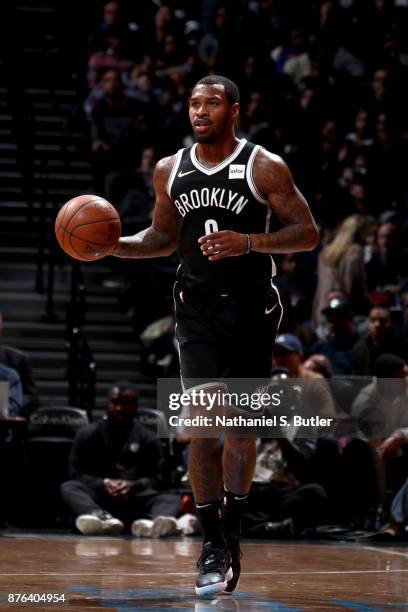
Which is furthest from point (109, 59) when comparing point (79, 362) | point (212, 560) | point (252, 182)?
point (212, 560)

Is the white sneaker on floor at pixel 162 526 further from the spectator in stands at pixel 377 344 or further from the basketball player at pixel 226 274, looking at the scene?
the basketball player at pixel 226 274

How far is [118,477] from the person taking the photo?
9625 mm

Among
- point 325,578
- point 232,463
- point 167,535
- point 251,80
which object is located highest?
point 251,80

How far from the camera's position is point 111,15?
49.1 feet

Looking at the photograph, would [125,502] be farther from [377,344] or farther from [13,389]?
[377,344]

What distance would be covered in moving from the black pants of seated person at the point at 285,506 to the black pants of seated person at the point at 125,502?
0.60m

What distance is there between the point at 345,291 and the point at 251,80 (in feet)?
13.2

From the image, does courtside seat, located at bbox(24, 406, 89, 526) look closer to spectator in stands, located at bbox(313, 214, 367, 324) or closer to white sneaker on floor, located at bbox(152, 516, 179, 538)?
white sneaker on floor, located at bbox(152, 516, 179, 538)

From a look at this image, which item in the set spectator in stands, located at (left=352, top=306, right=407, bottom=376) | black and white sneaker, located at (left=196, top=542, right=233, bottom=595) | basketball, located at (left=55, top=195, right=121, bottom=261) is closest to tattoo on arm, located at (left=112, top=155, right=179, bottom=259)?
basketball, located at (left=55, top=195, right=121, bottom=261)

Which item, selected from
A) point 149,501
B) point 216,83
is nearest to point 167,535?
point 149,501

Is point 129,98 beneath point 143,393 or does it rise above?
above

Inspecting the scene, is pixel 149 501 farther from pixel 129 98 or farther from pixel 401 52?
pixel 401 52

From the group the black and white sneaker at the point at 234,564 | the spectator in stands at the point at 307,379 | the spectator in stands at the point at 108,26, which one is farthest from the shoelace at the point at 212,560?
the spectator in stands at the point at 108,26

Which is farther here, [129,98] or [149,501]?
[129,98]
